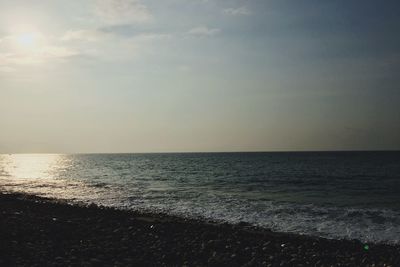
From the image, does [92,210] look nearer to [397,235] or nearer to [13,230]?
[13,230]

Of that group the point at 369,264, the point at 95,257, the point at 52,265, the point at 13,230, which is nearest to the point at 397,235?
the point at 369,264

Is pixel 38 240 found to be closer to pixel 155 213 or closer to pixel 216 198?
pixel 155 213

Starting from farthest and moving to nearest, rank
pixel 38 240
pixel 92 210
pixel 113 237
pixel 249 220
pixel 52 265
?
pixel 92 210
pixel 249 220
pixel 113 237
pixel 38 240
pixel 52 265

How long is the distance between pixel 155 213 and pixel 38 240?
1192cm

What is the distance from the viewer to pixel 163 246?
1434cm

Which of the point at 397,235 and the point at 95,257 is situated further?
the point at 397,235

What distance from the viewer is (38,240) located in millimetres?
14211

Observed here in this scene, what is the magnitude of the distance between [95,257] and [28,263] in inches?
75.8

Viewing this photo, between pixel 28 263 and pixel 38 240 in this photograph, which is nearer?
pixel 28 263

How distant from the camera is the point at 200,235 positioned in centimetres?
1705

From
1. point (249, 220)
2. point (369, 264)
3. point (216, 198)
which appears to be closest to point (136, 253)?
point (369, 264)

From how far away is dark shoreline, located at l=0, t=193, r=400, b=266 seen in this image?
12141 millimetres

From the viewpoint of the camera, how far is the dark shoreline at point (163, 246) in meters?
12.1

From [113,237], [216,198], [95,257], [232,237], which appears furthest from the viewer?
[216,198]
